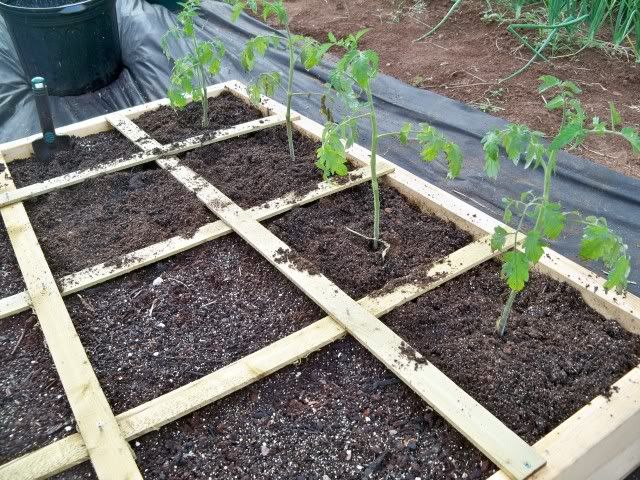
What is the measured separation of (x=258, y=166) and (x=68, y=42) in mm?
1886

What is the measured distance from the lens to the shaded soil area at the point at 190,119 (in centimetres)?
289

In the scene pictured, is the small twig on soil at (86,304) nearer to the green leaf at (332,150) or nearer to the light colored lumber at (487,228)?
the green leaf at (332,150)

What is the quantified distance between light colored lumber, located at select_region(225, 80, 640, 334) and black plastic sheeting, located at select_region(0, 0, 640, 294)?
387 millimetres

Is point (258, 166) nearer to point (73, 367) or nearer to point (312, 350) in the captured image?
point (312, 350)

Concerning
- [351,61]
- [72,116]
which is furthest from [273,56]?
[351,61]

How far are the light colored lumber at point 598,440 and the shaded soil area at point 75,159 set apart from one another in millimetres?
2149

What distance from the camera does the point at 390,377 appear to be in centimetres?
165

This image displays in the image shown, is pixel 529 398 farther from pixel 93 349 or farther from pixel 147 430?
pixel 93 349

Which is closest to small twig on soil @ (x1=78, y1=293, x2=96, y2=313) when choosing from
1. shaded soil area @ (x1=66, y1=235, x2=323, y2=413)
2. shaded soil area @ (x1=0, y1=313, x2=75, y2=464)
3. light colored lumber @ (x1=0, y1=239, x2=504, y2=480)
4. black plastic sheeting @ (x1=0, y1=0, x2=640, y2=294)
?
shaded soil area @ (x1=66, y1=235, x2=323, y2=413)

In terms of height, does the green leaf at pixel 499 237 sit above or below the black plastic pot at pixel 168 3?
above

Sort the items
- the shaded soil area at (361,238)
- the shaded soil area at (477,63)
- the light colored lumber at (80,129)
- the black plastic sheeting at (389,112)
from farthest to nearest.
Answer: the shaded soil area at (477,63)
the light colored lumber at (80,129)
the black plastic sheeting at (389,112)
the shaded soil area at (361,238)

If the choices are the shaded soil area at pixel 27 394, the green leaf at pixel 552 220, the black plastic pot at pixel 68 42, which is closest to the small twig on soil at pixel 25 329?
the shaded soil area at pixel 27 394

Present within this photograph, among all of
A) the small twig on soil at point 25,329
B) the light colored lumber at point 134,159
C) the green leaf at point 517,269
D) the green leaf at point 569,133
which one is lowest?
the small twig on soil at point 25,329

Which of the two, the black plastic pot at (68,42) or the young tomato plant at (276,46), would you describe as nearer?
the young tomato plant at (276,46)
